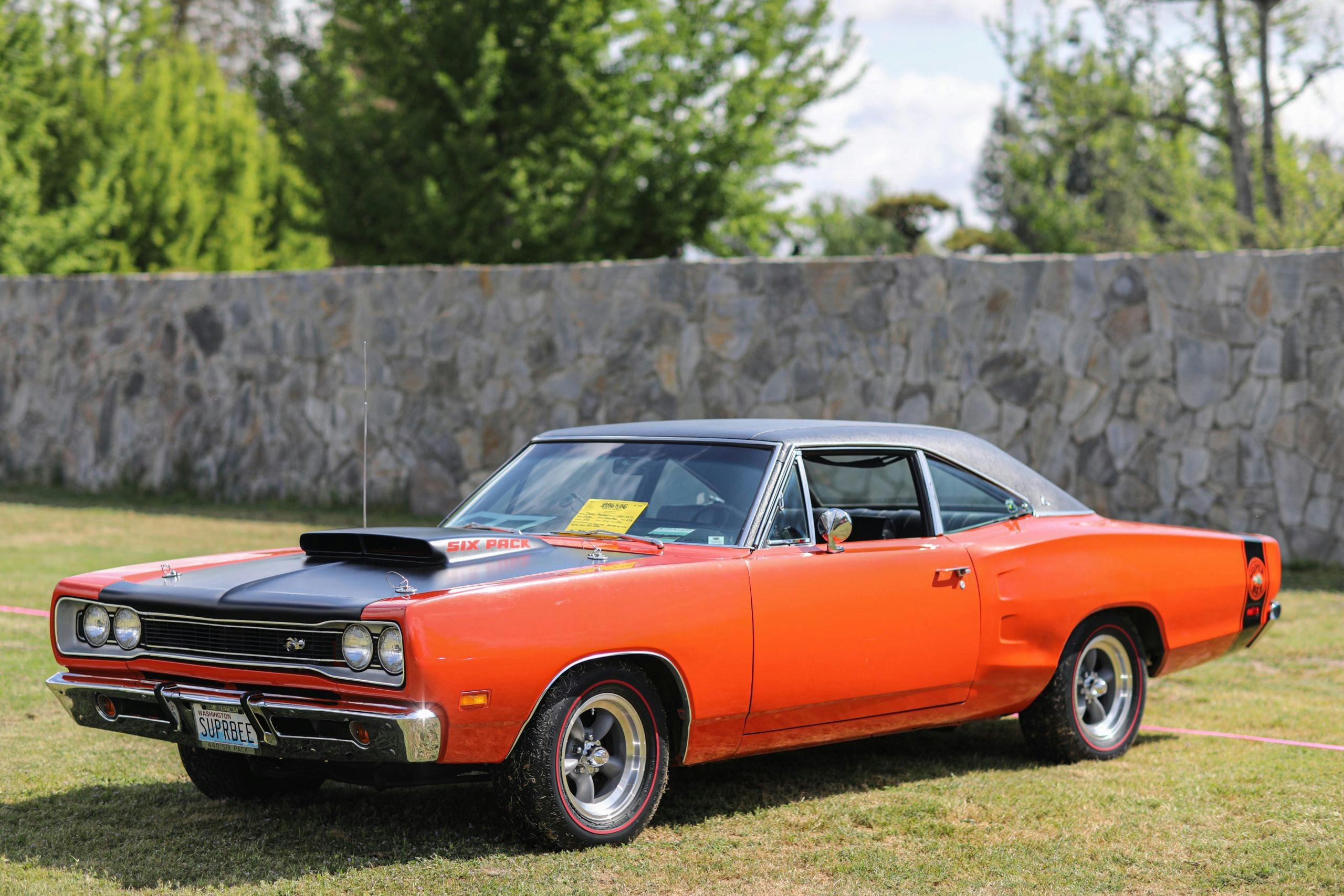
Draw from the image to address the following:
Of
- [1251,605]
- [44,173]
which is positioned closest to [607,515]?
[1251,605]

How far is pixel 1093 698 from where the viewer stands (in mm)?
6289

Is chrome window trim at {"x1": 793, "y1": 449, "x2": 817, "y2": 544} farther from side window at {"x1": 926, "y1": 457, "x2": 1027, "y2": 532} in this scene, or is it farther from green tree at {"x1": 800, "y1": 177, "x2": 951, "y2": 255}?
green tree at {"x1": 800, "y1": 177, "x2": 951, "y2": 255}

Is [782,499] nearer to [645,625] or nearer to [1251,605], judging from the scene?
[645,625]

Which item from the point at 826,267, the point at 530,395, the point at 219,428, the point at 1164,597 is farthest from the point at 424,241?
the point at 1164,597

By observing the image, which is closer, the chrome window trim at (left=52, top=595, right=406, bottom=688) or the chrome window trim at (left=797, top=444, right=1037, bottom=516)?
the chrome window trim at (left=52, top=595, right=406, bottom=688)

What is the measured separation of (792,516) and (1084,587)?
4.81 feet

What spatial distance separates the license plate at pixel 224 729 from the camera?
4.43m

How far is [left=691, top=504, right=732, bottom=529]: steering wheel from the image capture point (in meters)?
5.26

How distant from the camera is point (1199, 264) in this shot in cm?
1224

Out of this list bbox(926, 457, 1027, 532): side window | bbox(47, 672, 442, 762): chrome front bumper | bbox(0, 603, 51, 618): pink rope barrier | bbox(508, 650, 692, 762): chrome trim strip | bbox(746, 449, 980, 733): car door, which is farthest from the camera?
bbox(0, 603, 51, 618): pink rope barrier

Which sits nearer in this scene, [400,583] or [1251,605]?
[400,583]

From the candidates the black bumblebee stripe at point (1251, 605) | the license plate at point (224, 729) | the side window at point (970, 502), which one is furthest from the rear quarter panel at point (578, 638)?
the black bumblebee stripe at point (1251, 605)

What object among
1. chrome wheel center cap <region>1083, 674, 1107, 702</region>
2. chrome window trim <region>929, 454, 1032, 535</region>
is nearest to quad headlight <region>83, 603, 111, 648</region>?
chrome window trim <region>929, 454, 1032, 535</region>

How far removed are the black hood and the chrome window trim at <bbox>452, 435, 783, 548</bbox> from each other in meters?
0.52
